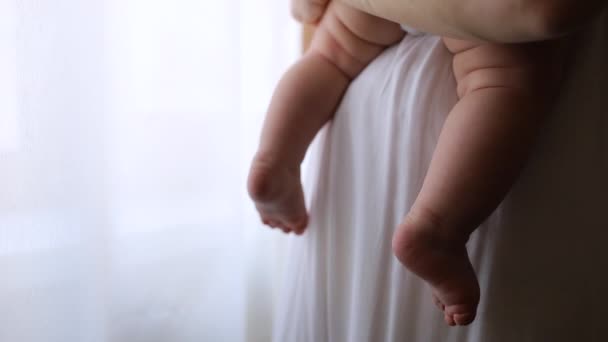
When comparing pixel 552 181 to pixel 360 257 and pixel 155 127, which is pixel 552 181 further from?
pixel 155 127

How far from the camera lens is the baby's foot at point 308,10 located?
562 mm

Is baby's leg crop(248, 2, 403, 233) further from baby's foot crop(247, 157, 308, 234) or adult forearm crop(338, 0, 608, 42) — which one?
adult forearm crop(338, 0, 608, 42)

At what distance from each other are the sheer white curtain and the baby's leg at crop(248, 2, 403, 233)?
164 mm

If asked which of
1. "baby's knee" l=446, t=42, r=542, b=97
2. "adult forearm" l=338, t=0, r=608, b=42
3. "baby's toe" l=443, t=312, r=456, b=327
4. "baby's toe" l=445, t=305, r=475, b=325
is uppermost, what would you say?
"adult forearm" l=338, t=0, r=608, b=42

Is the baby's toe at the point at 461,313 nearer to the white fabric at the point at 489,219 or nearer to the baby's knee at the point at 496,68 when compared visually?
the white fabric at the point at 489,219

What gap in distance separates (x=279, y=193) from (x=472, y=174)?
0.74 ft

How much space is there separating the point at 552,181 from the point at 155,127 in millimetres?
467

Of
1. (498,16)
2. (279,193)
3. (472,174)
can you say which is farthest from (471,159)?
(279,193)

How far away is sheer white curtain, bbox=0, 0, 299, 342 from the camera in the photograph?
53 centimetres

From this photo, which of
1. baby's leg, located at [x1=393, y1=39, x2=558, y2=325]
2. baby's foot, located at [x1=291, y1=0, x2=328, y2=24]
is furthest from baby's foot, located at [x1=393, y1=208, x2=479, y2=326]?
baby's foot, located at [x1=291, y1=0, x2=328, y2=24]

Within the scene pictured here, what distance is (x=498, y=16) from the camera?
1.13 ft

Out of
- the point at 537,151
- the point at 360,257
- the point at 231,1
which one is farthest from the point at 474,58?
the point at 231,1

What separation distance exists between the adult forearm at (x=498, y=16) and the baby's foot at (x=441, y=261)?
155 millimetres

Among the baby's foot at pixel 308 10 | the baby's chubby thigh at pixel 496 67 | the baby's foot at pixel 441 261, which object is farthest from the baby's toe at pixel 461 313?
the baby's foot at pixel 308 10
